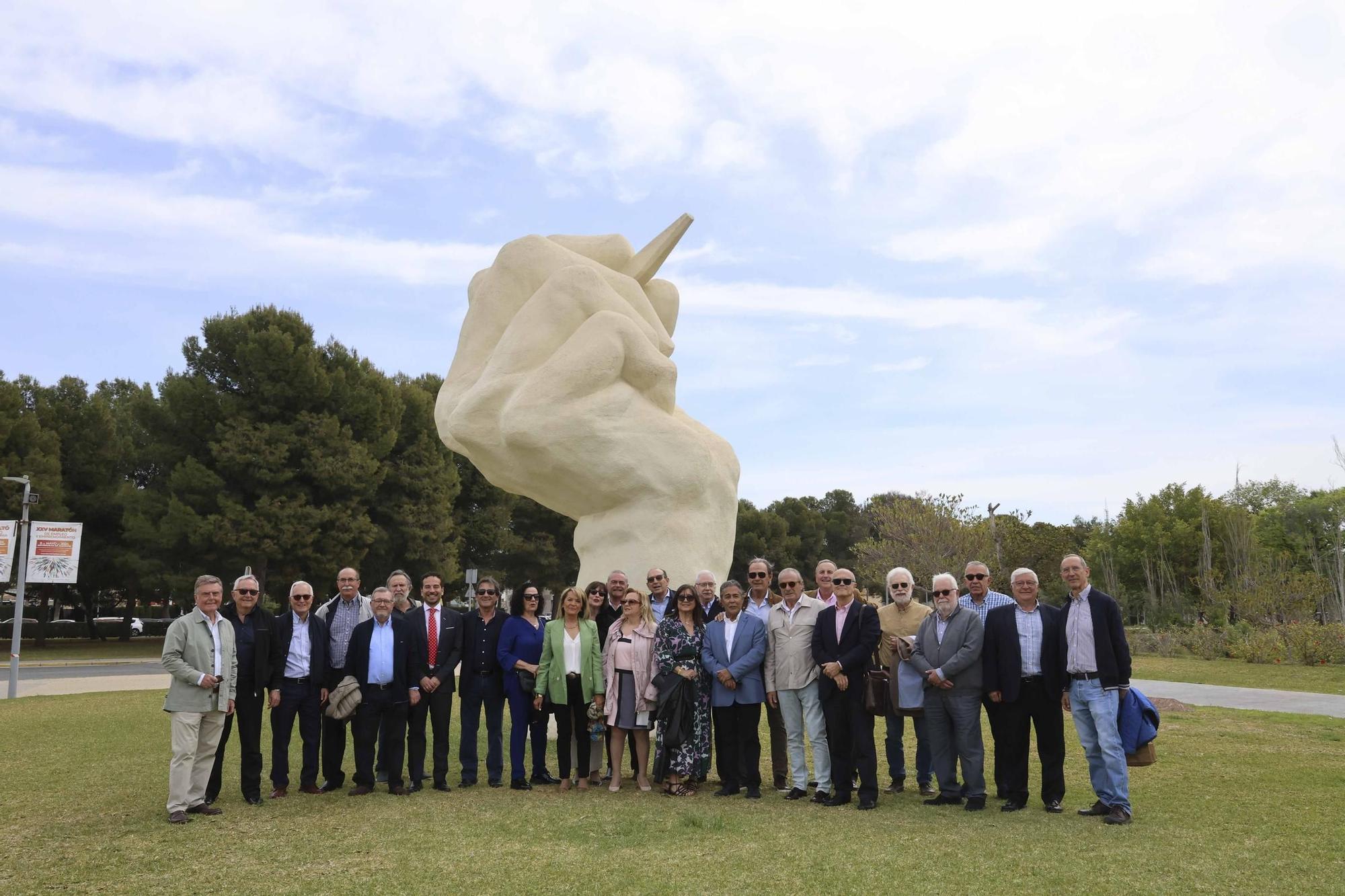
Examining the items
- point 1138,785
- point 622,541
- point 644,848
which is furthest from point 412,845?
point 1138,785

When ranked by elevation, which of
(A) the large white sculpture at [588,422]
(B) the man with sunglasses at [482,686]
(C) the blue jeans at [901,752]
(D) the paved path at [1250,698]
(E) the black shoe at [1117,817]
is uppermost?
(A) the large white sculpture at [588,422]

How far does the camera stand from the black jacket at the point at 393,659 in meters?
7.08

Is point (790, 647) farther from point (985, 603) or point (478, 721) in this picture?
point (478, 721)

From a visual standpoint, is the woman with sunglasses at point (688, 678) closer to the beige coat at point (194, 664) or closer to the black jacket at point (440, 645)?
the black jacket at point (440, 645)

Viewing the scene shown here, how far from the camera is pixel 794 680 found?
696cm

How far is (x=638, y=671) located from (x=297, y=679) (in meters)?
2.41

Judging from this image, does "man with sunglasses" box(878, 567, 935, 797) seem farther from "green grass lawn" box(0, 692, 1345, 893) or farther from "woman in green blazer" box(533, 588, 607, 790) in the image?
"woman in green blazer" box(533, 588, 607, 790)

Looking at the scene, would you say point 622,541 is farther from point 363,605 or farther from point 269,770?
point 269,770

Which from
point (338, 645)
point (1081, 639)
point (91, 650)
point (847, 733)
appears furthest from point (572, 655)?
point (91, 650)

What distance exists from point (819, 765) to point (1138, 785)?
2524 millimetres

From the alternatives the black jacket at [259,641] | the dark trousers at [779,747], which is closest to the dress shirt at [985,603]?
the dark trousers at [779,747]

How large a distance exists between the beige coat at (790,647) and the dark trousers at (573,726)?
54.9 inches

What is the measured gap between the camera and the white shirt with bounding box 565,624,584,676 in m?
7.25

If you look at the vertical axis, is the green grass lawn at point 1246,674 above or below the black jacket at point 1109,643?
below
